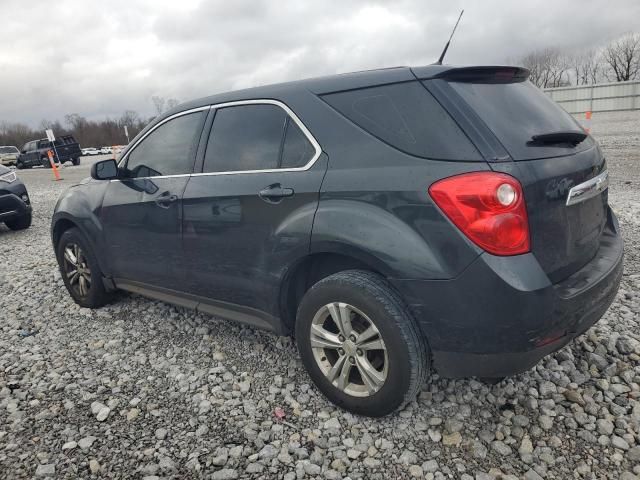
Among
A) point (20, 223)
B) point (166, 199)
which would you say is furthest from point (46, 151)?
point (166, 199)

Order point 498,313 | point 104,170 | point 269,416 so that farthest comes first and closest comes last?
point 104,170, point 269,416, point 498,313

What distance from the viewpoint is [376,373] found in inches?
93.2

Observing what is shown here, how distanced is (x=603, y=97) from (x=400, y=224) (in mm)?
30123

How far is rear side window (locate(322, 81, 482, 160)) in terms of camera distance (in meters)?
2.13

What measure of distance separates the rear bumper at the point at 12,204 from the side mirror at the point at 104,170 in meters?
5.55

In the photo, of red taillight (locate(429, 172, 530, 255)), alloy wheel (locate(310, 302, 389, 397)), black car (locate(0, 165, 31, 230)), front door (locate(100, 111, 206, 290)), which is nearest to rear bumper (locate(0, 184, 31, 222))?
black car (locate(0, 165, 31, 230))

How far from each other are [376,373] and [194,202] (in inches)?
63.2

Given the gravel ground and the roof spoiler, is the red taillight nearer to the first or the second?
the roof spoiler

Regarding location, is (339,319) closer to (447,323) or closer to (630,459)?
(447,323)

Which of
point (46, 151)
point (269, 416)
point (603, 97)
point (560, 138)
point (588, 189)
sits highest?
point (46, 151)

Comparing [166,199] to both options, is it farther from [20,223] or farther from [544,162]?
[20,223]

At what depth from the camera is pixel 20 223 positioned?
8625 mm

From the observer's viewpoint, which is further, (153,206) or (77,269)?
(77,269)

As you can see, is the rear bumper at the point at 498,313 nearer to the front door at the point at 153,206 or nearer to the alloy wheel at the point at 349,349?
the alloy wheel at the point at 349,349
